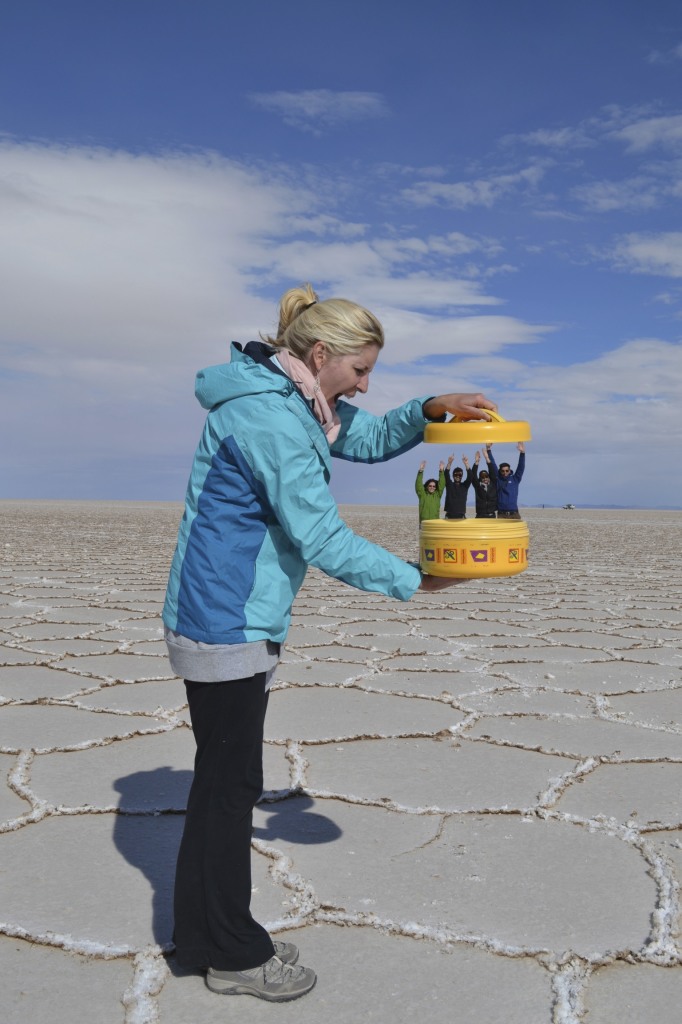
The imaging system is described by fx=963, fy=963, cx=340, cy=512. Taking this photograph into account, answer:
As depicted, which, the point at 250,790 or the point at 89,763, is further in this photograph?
the point at 89,763

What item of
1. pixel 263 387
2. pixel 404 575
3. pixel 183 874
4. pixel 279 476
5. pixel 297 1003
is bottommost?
pixel 297 1003

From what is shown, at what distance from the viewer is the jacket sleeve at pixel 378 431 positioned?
6.45ft

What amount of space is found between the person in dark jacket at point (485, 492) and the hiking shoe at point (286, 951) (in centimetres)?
85

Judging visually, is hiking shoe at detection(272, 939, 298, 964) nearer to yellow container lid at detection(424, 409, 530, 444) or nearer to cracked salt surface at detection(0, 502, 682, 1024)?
cracked salt surface at detection(0, 502, 682, 1024)

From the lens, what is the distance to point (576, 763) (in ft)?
Answer: 8.93

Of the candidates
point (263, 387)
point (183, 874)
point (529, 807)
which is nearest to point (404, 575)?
point (263, 387)

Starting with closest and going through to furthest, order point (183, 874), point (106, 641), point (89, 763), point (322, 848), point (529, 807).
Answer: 1. point (183, 874)
2. point (322, 848)
3. point (529, 807)
4. point (89, 763)
5. point (106, 641)

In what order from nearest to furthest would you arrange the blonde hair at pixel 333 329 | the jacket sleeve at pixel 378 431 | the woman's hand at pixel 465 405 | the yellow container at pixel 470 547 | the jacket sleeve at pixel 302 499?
the jacket sleeve at pixel 302 499 < the blonde hair at pixel 333 329 < the yellow container at pixel 470 547 < the woman's hand at pixel 465 405 < the jacket sleeve at pixel 378 431

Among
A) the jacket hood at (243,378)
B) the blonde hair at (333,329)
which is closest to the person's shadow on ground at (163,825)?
the jacket hood at (243,378)

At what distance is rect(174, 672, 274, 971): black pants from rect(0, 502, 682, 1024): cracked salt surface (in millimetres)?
86

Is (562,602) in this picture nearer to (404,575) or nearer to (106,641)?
(106,641)

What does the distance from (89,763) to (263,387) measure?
155 centimetres

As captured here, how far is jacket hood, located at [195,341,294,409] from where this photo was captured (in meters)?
1.56

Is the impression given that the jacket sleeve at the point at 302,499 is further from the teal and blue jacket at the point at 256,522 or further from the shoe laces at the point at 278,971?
the shoe laces at the point at 278,971
